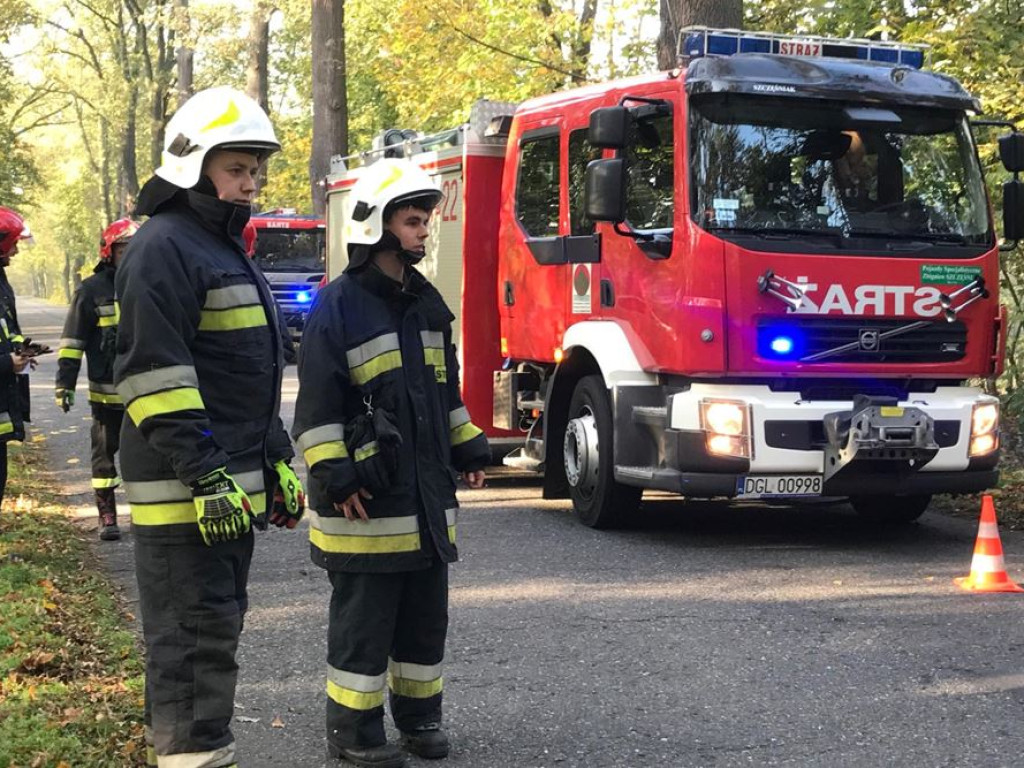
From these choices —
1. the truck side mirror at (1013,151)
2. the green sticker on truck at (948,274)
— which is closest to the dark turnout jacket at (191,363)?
the green sticker on truck at (948,274)

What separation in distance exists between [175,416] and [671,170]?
504 cm

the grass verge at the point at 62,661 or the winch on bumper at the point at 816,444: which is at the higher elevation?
the winch on bumper at the point at 816,444

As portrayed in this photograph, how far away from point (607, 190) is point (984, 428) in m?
2.66

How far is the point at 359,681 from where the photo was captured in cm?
450

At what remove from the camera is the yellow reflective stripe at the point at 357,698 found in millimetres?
4500

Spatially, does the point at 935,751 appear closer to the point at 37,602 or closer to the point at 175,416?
the point at 175,416

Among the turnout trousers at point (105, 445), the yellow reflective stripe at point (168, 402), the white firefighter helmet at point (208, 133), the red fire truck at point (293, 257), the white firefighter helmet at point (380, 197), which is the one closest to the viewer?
the yellow reflective stripe at point (168, 402)

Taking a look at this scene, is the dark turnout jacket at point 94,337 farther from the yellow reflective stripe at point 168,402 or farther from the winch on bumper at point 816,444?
the yellow reflective stripe at point 168,402

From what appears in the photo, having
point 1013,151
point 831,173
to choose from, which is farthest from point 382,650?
point 1013,151

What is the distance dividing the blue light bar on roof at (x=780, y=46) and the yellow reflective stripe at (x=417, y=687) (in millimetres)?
4850

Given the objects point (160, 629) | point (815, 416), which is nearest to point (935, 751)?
point (160, 629)

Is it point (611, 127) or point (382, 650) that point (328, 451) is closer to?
point (382, 650)

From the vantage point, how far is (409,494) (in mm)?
4562

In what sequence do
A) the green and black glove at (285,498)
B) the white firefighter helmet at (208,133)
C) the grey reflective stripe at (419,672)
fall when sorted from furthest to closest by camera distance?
the grey reflective stripe at (419,672) → the green and black glove at (285,498) → the white firefighter helmet at (208,133)
